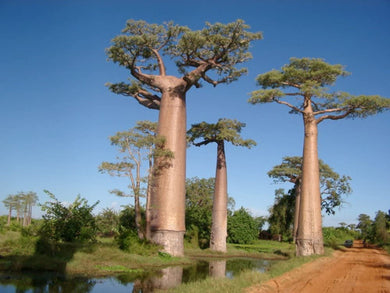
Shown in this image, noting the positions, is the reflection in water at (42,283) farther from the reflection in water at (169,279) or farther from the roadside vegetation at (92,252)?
the reflection in water at (169,279)

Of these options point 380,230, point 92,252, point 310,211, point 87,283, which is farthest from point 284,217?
point 87,283

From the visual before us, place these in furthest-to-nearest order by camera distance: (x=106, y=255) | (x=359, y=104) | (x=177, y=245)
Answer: (x=359, y=104), (x=177, y=245), (x=106, y=255)

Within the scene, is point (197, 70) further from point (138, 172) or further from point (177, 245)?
point (177, 245)

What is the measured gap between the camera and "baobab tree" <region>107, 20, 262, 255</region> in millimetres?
14047

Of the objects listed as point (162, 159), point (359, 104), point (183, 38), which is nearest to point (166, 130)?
point (162, 159)

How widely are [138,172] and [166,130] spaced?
7.02 ft

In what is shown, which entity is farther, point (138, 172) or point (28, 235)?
point (138, 172)

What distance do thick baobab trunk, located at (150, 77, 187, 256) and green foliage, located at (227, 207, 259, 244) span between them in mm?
12180

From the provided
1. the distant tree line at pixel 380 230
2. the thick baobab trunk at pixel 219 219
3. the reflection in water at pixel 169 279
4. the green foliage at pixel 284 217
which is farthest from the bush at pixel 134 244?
the green foliage at pixel 284 217

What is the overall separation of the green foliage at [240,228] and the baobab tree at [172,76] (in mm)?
12180

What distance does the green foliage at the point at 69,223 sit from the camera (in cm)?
1293

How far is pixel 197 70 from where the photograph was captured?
15.5 m

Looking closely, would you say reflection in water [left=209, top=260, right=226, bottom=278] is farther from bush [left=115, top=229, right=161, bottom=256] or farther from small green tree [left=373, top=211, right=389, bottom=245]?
small green tree [left=373, top=211, right=389, bottom=245]

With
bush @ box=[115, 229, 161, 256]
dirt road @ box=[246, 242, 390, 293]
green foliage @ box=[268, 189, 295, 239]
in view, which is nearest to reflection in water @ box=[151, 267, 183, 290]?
bush @ box=[115, 229, 161, 256]
